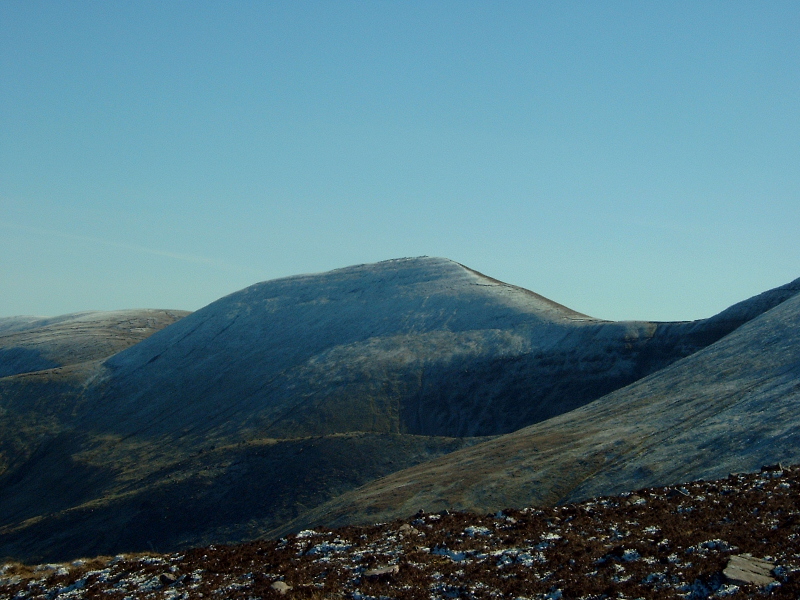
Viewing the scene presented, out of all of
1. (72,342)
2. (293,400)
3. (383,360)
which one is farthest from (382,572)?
(72,342)

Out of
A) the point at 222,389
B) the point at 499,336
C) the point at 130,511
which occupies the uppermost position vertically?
the point at 499,336

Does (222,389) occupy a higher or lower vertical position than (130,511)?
higher

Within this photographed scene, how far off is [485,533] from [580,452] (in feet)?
83.0

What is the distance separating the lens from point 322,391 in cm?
9144

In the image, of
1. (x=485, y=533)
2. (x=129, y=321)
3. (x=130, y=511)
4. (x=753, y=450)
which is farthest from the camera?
(x=129, y=321)

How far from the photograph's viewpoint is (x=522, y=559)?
716 inches

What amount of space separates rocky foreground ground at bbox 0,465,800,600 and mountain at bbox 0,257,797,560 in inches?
896

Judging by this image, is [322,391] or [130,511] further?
[322,391]

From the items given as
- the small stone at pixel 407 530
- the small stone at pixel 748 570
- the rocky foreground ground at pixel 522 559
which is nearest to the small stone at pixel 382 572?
the rocky foreground ground at pixel 522 559

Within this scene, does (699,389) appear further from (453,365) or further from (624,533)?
(453,365)

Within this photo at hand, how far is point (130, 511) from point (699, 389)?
153ft

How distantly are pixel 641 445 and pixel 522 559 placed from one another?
1076 inches

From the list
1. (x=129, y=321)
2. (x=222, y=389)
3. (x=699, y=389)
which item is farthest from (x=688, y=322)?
(x=129, y=321)

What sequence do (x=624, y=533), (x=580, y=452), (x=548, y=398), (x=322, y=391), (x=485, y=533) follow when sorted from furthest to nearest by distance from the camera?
(x=322, y=391)
(x=548, y=398)
(x=580, y=452)
(x=485, y=533)
(x=624, y=533)
